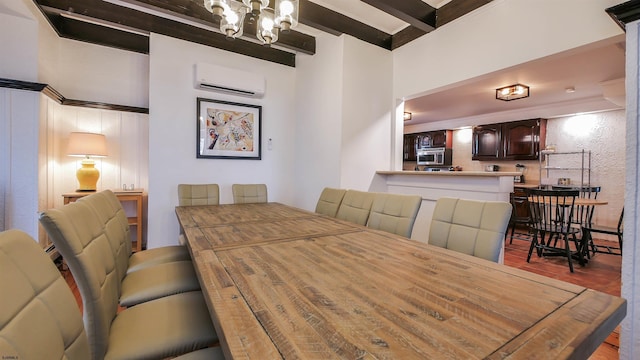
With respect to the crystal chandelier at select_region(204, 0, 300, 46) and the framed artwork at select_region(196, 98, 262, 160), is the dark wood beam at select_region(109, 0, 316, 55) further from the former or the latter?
the framed artwork at select_region(196, 98, 262, 160)

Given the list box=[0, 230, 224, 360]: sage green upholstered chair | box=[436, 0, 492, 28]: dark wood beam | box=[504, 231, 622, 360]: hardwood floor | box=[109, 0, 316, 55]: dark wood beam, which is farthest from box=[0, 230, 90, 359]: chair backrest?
box=[504, 231, 622, 360]: hardwood floor

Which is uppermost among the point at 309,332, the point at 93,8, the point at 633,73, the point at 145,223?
the point at 93,8

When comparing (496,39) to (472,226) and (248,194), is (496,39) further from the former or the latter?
(248,194)

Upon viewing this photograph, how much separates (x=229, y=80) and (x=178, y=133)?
0.88 m

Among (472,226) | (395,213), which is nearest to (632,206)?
(472,226)

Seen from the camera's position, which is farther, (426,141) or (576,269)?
(426,141)

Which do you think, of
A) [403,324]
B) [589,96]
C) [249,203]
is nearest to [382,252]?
[403,324]

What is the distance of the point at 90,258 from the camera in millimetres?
904

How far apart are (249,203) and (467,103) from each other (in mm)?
4399

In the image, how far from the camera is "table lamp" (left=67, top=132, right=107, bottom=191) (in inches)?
112

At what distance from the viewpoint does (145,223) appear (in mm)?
3455

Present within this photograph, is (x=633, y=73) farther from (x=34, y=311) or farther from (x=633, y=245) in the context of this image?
(x=34, y=311)

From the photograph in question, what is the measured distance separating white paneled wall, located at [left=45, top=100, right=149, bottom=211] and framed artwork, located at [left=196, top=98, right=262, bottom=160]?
2.78 ft

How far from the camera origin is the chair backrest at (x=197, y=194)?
2785 mm
